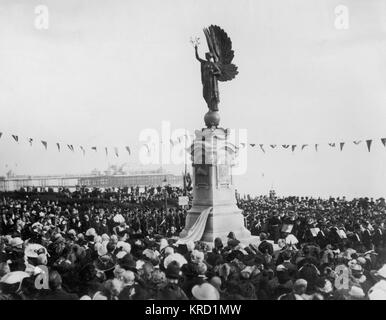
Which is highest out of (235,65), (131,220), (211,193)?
(235,65)

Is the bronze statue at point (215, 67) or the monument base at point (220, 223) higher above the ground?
the bronze statue at point (215, 67)

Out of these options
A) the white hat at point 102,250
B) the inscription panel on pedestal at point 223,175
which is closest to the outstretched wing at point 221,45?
the inscription panel on pedestal at point 223,175

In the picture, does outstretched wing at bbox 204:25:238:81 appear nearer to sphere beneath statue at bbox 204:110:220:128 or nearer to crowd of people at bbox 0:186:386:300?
sphere beneath statue at bbox 204:110:220:128

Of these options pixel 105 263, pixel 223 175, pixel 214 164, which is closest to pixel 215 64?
pixel 214 164

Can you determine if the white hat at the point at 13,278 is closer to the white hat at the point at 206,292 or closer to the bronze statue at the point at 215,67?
the white hat at the point at 206,292

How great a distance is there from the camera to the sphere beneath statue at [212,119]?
1794cm

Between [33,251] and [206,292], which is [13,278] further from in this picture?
[206,292]

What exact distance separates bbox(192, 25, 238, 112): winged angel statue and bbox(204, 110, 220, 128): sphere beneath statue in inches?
10.3

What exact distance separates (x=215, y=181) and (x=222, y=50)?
5.49 meters

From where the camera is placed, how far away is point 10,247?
11.7m

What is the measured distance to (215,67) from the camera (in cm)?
1812
